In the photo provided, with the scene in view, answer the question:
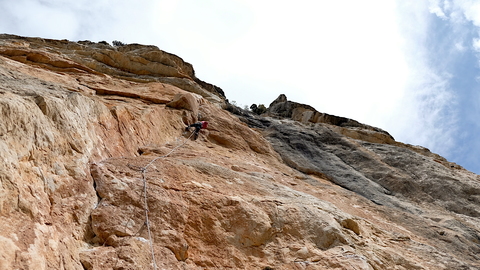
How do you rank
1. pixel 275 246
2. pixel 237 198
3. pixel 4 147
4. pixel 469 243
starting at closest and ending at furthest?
1. pixel 4 147
2. pixel 275 246
3. pixel 237 198
4. pixel 469 243

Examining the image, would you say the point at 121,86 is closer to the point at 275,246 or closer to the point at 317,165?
the point at 317,165

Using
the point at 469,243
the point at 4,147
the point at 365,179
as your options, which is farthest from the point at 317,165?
the point at 4,147

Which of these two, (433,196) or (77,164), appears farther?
(433,196)

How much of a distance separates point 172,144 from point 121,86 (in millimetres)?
4964

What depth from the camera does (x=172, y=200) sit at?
6.46m

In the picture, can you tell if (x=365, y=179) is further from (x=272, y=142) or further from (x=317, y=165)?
(x=272, y=142)

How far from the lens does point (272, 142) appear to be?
1636cm

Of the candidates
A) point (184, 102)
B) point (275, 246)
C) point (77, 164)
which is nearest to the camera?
point (77, 164)

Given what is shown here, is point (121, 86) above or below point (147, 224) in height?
above

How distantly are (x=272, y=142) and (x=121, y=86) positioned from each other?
23.4 feet

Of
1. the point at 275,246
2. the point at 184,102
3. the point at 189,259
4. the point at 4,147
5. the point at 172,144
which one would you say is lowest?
the point at 189,259

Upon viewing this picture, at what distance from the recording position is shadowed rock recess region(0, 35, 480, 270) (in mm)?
4902

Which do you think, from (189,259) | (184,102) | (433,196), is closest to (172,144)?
(184,102)

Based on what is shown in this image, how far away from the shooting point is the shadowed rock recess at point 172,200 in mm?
4902
